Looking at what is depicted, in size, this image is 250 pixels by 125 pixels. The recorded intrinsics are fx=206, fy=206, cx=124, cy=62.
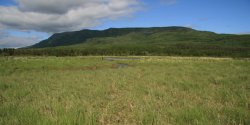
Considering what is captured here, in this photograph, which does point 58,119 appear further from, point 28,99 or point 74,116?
point 28,99

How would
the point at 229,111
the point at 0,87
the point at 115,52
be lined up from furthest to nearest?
the point at 115,52
the point at 0,87
the point at 229,111

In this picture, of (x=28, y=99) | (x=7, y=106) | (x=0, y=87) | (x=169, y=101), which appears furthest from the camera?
(x=0, y=87)

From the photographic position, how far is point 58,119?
16.9ft

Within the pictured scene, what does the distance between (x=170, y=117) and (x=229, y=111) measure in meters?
1.68

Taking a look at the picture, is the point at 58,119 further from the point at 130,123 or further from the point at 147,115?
the point at 147,115

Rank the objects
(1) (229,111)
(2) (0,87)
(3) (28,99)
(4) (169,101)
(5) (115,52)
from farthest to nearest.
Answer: (5) (115,52), (2) (0,87), (3) (28,99), (4) (169,101), (1) (229,111)

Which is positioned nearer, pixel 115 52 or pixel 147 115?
pixel 147 115

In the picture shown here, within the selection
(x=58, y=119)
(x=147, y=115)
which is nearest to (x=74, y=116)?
(x=58, y=119)

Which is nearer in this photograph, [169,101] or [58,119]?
[58,119]

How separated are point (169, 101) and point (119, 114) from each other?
2.08 meters

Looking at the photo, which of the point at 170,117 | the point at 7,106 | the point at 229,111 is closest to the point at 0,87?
the point at 7,106

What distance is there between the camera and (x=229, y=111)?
557cm

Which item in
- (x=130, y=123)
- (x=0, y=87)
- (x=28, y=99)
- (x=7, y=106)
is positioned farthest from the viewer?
(x=0, y=87)

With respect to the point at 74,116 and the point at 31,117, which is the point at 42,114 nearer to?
the point at 31,117
